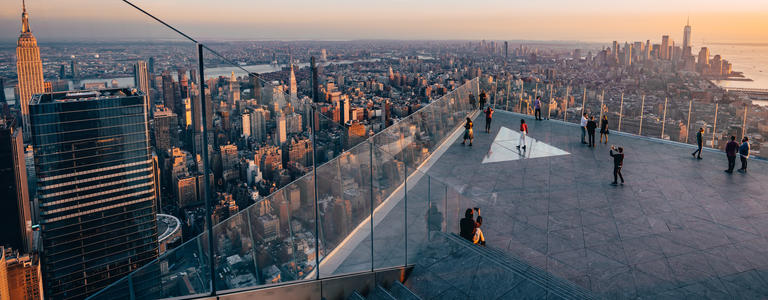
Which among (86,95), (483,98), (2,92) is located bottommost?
(483,98)

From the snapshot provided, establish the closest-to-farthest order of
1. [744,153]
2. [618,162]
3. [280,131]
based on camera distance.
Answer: [280,131]
[618,162]
[744,153]

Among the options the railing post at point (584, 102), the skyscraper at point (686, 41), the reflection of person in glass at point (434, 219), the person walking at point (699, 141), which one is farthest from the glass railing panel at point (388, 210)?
the skyscraper at point (686, 41)

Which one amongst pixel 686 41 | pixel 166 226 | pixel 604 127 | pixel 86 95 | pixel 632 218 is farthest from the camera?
pixel 686 41

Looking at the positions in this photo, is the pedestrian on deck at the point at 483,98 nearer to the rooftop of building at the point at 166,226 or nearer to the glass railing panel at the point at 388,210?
the glass railing panel at the point at 388,210

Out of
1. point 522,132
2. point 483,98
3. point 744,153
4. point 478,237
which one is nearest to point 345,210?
point 478,237

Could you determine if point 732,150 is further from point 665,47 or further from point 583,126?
point 665,47

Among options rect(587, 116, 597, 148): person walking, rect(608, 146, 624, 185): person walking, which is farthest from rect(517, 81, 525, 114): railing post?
rect(608, 146, 624, 185): person walking

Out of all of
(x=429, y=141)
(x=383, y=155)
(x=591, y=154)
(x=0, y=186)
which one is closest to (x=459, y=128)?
(x=429, y=141)

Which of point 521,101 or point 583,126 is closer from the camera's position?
point 583,126
